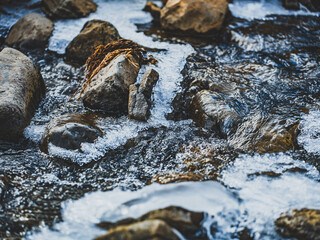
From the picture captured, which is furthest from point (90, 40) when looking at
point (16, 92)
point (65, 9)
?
point (16, 92)

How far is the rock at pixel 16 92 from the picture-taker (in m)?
4.01

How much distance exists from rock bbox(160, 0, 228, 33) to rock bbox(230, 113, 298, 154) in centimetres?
334

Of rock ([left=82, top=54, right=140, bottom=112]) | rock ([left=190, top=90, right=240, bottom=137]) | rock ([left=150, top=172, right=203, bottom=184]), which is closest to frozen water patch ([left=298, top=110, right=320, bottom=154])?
rock ([left=190, top=90, right=240, bottom=137])

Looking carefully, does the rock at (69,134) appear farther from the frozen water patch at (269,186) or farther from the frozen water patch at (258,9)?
the frozen water patch at (258,9)

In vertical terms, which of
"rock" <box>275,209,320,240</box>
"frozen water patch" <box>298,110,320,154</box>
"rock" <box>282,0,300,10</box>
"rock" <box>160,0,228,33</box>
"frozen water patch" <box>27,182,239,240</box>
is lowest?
"frozen water patch" <box>27,182,239,240</box>

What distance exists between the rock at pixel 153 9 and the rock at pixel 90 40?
2.10 m

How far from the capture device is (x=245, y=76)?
18.2 feet

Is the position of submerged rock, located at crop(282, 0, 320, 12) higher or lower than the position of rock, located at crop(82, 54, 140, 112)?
higher

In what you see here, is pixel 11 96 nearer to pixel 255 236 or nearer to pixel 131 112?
pixel 131 112

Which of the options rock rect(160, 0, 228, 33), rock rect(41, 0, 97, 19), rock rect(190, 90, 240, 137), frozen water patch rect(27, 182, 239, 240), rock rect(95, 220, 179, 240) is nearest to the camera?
rock rect(95, 220, 179, 240)

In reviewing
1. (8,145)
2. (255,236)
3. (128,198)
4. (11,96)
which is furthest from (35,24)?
(255,236)

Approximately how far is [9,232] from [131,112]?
Answer: 90.8 inches

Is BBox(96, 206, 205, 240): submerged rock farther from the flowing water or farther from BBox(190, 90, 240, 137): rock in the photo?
BBox(190, 90, 240, 137): rock

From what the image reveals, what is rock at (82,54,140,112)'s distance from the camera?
15.1ft
